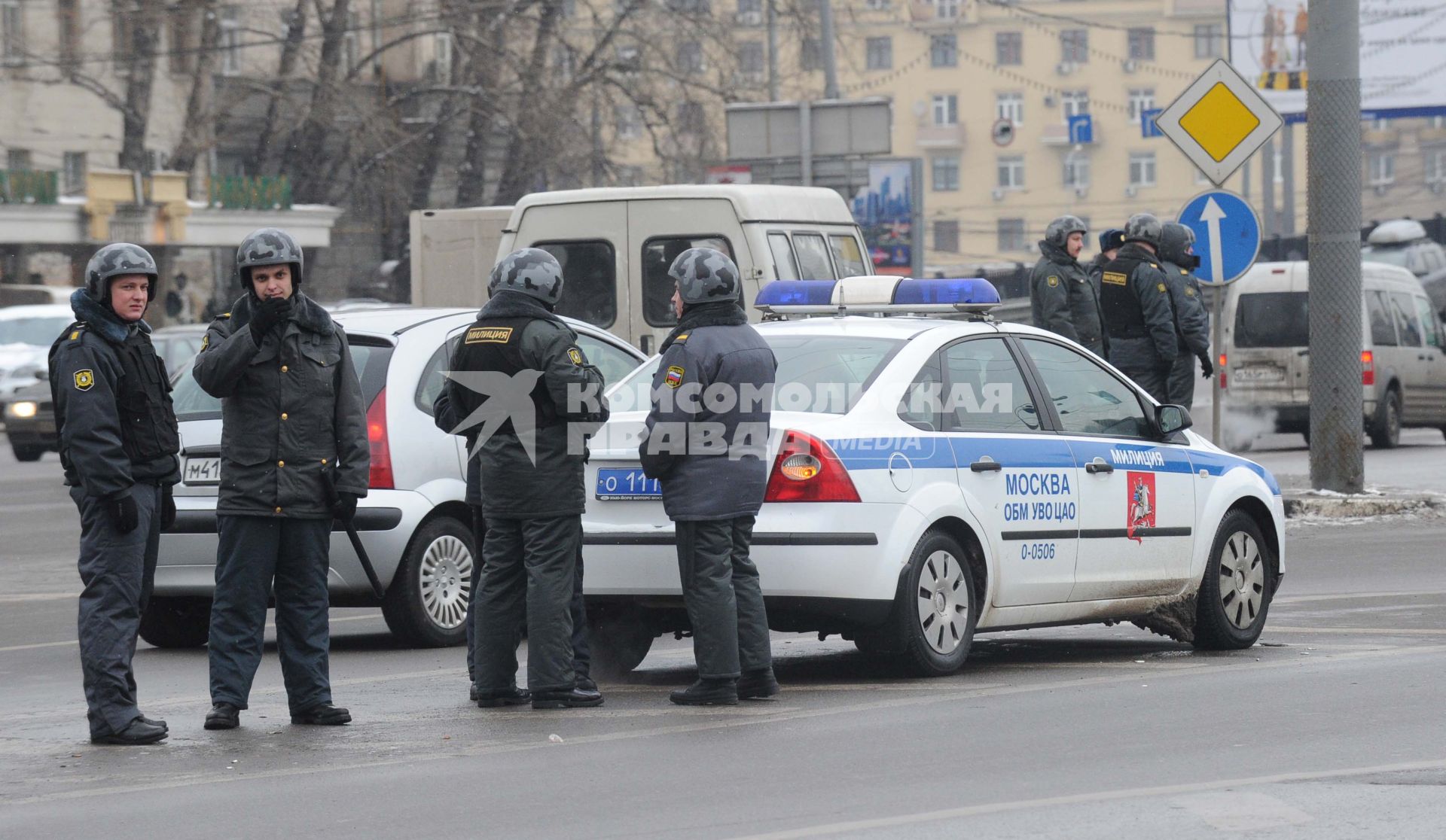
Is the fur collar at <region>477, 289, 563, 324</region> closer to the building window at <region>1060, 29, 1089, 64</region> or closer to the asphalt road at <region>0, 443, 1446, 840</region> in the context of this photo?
the asphalt road at <region>0, 443, 1446, 840</region>

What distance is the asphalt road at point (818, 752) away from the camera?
19.3ft

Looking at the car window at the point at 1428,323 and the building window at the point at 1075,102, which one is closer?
the car window at the point at 1428,323

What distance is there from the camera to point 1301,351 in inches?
882

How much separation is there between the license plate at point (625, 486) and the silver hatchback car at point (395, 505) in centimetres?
154

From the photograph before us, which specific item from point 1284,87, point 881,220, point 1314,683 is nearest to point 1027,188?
point 1284,87

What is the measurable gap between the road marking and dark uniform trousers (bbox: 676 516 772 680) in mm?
1901

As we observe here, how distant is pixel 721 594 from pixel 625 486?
77 centimetres

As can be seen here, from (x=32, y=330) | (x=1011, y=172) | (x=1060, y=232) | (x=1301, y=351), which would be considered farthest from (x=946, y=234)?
(x=1060, y=232)

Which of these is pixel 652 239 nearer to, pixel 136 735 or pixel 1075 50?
pixel 136 735

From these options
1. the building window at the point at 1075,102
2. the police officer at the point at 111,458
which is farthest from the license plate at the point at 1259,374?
the building window at the point at 1075,102

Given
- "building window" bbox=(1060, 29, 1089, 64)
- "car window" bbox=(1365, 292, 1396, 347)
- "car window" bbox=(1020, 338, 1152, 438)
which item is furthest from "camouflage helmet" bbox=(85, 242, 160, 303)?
"building window" bbox=(1060, 29, 1089, 64)

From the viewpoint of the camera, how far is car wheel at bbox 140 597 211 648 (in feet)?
33.9

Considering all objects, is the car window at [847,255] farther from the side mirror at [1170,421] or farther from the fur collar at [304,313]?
the fur collar at [304,313]

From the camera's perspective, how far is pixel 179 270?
45.1 meters
